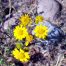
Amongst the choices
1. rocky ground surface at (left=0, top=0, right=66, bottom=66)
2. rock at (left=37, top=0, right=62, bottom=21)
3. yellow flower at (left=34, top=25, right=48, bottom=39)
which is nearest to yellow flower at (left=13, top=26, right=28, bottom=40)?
yellow flower at (left=34, top=25, right=48, bottom=39)

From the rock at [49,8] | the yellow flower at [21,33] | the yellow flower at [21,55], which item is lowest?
the yellow flower at [21,55]

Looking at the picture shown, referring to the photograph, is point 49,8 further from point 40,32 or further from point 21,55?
point 21,55

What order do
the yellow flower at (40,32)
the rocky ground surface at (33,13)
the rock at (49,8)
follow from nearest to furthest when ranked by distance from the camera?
the yellow flower at (40,32) → the rocky ground surface at (33,13) → the rock at (49,8)

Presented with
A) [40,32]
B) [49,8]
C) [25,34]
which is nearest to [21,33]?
[25,34]

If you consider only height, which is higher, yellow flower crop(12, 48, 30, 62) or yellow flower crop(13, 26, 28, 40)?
yellow flower crop(13, 26, 28, 40)

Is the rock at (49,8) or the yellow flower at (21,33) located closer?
the yellow flower at (21,33)

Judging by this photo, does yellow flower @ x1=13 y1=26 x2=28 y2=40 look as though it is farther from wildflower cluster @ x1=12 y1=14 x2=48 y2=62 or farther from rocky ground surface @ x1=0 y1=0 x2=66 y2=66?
rocky ground surface @ x1=0 y1=0 x2=66 y2=66

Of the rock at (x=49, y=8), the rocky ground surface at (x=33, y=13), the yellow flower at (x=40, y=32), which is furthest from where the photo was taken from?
the rock at (x=49, y=8)

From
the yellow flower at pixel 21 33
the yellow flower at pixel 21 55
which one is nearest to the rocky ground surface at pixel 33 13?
the yellow flower at pixel 21 55

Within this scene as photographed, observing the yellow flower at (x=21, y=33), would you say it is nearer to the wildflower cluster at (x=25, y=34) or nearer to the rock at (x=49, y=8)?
the wildflower cluster at (x=25, y=34)
